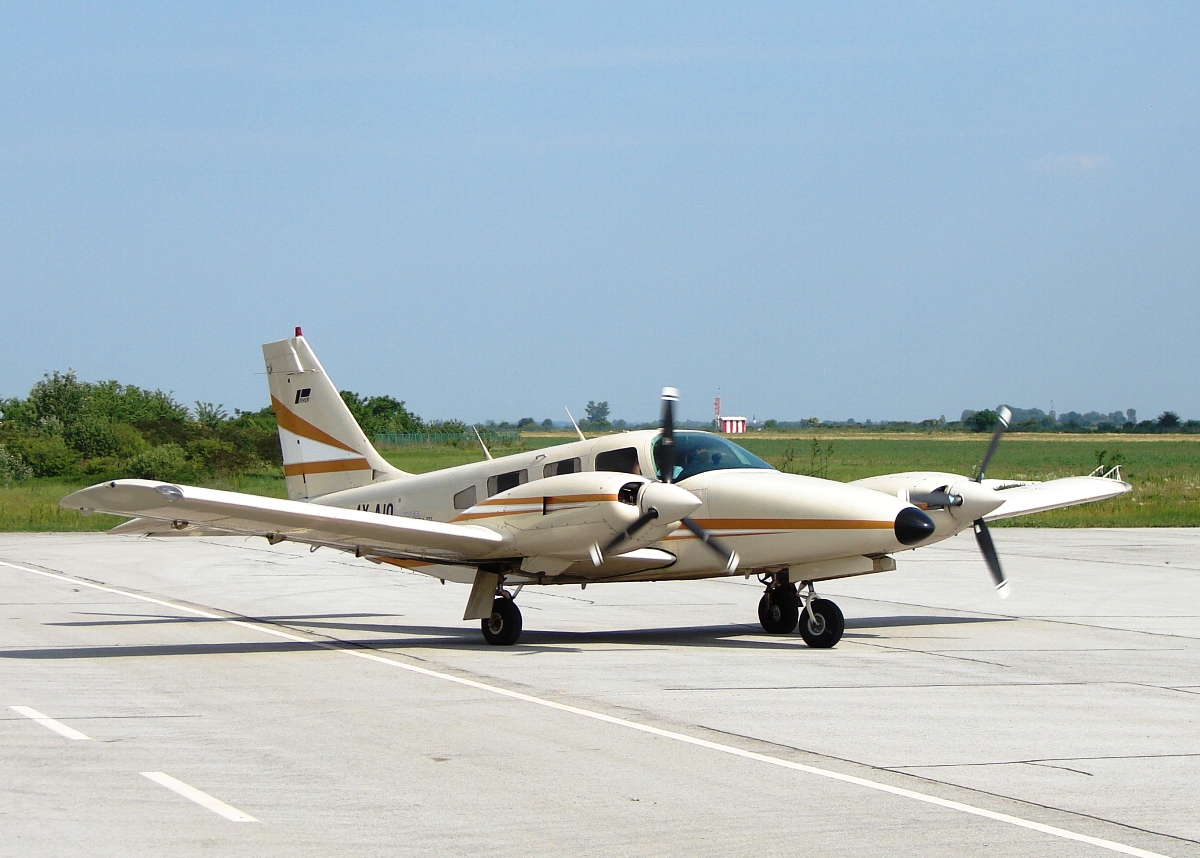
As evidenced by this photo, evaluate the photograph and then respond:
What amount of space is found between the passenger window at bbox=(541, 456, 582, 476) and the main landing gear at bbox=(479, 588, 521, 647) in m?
1.62

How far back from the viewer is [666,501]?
14586 millimetres

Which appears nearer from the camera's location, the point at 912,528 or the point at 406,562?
the point at 912,528

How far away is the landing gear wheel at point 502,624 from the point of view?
15938mm

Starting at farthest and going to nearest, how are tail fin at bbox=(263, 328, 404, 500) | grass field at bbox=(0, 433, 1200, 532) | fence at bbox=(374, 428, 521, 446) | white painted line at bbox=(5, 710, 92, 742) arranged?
fence at bbox=(374, 428, 521, 446) → grass field at bbox=(0, 433, 1200, 532) → tail fin at bbox=(263, 328, 404, 500) → white painted line at bbox=(5, 710, 92, 742)

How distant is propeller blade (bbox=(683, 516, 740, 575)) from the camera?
15516mm

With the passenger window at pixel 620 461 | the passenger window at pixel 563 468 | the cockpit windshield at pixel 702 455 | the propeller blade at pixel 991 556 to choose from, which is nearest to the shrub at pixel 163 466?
the passenger window at pixel 563 468

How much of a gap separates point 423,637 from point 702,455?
14.4 feet

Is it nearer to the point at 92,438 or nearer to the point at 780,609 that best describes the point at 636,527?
the point at 780,609

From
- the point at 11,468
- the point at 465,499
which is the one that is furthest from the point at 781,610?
the point at 11,468

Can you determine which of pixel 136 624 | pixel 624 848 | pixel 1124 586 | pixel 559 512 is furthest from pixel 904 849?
pixel 1124 586

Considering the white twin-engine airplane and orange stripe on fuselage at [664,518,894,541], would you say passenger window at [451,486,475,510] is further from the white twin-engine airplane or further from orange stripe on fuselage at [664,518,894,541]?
orange stripe on fuselage at [664,518,894,541]

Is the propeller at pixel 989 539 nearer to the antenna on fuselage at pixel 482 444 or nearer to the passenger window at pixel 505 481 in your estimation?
the passenger window at pixel 505 481

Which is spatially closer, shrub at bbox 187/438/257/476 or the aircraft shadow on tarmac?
the aircraft shadow on tarmac

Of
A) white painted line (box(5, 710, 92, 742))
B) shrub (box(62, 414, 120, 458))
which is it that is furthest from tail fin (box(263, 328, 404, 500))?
shrub (box(62, 414, 120, 458))
